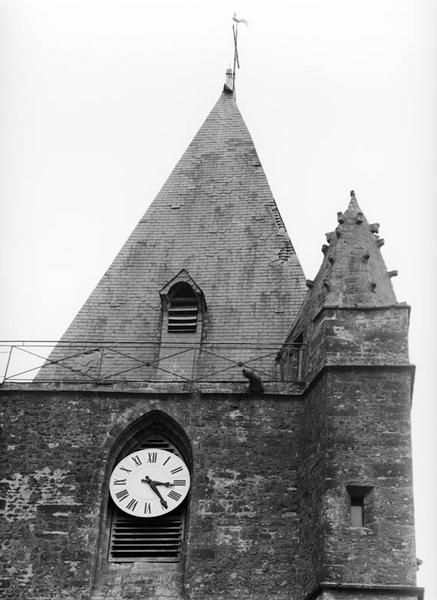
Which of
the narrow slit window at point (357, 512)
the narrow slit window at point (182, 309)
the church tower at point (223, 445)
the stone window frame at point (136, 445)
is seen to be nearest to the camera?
the narrow slit window at point (357, 512)

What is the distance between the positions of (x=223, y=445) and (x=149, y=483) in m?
1.05

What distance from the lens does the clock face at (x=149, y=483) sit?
23000mm

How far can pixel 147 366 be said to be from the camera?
25.3m

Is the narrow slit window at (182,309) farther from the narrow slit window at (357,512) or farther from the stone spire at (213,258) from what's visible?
the narrow slit window at (357,512)

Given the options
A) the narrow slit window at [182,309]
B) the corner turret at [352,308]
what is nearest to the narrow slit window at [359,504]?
the corner turret at [352,308]

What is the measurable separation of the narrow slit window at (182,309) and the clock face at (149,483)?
2.92 meters

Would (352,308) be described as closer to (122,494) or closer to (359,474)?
(359,474)

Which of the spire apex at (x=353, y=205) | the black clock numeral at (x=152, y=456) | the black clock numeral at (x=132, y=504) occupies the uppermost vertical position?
the spire apex at (x=353, y=205)

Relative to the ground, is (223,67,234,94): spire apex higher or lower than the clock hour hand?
higher

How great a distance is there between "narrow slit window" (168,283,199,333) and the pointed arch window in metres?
3.71

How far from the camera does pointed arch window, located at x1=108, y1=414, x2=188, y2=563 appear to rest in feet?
74.5

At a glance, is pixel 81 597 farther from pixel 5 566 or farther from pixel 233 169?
pixel 233 169

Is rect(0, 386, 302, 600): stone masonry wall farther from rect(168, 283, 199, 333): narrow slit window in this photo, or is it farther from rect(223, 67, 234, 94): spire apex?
rect(223, 67, 234, 94): spire apex

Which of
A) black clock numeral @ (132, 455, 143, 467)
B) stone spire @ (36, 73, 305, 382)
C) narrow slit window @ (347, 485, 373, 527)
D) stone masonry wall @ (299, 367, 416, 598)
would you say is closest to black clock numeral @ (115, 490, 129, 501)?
black clock numeral @ (132, 455, 143, 467)
